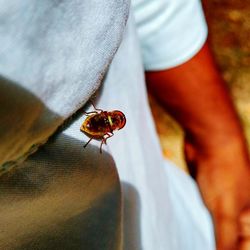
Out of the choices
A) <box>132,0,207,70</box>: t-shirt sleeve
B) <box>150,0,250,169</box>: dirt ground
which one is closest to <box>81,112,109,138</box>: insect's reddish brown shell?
<box>132,0,207,70</box>: t-shirt sleeve

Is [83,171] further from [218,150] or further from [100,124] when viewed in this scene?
[218,150]

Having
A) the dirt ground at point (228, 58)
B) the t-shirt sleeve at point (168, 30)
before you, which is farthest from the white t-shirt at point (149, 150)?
the dirt ground at point (228, 58)

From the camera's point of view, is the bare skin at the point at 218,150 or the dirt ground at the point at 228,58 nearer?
the bare skin at the point at 218,150

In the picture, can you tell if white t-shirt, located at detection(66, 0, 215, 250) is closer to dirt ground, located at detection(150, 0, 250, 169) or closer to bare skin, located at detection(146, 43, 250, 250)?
bare skin, located at detection(146, 43, 250, 250)

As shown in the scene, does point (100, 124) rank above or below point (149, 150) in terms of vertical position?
above

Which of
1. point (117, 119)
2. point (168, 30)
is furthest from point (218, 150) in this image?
point (117, 119)

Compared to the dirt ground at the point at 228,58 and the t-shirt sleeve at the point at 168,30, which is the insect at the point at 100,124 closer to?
the t-shirt sleeve at the point at 168,30
